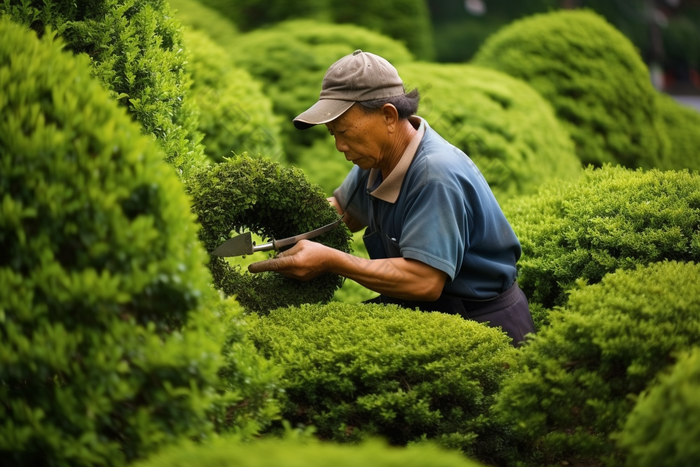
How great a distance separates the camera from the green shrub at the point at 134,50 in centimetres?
367

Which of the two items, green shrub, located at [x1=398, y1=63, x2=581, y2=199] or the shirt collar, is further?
green shrub, located at [x1=398, y1=63, x2=581, y2=199]

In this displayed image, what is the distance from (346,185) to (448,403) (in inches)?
58.8

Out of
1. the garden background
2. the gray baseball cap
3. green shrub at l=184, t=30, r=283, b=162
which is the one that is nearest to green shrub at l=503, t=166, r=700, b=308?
the garden background

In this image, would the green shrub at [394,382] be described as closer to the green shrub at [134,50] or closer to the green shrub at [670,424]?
the green shrub at [670,424]

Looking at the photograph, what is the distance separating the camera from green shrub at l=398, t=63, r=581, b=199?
276 inches

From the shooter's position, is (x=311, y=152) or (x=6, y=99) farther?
(x=311, y=152)

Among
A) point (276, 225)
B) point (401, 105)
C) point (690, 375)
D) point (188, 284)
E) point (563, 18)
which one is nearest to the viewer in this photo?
point (690, 375)

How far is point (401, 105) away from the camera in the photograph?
365 centimetres

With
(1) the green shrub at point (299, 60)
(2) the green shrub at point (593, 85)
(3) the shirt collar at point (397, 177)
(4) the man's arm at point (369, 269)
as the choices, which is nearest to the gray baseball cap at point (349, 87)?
(3) the shirt collar at point (397, 177)

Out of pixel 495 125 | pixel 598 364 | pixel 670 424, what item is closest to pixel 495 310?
pixel 598 364

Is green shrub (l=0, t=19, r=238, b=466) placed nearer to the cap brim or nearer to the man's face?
the cap brim

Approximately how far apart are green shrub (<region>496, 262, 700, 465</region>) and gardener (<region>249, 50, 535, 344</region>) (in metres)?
0.71

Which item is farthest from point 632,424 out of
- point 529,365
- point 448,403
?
point 448,403

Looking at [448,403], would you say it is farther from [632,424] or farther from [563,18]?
[563,18]
